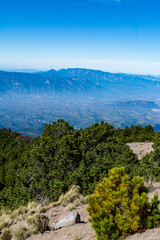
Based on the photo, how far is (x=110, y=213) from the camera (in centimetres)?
590

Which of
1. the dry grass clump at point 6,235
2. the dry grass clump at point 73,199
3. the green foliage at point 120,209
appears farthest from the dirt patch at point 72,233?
the dry grass clump at point 73,199

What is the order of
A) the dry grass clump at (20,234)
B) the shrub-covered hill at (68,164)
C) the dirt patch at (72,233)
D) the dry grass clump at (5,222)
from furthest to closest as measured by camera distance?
1. the shrub-covered hill at (68,164)
2. the dry grass clump at (5,222)
3. the dry grass clump at (20,234)
4. the dirt patch at (72,233)

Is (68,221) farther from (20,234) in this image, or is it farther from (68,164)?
(68,164)

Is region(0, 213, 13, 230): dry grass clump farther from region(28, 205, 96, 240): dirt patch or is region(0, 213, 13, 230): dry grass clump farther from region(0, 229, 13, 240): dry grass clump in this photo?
region(28, 205, 96, 240): dirt patch

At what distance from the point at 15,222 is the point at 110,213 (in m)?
5.72

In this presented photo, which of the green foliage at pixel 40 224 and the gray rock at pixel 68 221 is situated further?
the gray rock at pixel 68 221

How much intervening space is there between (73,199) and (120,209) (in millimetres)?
5970

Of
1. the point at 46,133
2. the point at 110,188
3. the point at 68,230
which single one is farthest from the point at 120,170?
the point at 46,133

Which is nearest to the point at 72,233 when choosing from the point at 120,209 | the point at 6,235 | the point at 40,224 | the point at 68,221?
the point at 68,221

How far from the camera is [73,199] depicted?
1127 cm

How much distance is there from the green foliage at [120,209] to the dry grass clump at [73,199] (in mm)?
4370

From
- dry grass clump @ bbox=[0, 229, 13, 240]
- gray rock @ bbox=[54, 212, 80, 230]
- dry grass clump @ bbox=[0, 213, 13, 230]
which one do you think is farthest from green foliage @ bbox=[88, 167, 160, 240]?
dry grass clump @ bbox=[0, 213, 13, 230]

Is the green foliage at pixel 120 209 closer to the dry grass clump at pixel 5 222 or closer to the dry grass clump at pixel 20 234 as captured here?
the dry grass clump at pixel 20 234

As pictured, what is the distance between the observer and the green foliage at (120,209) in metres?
5.42
